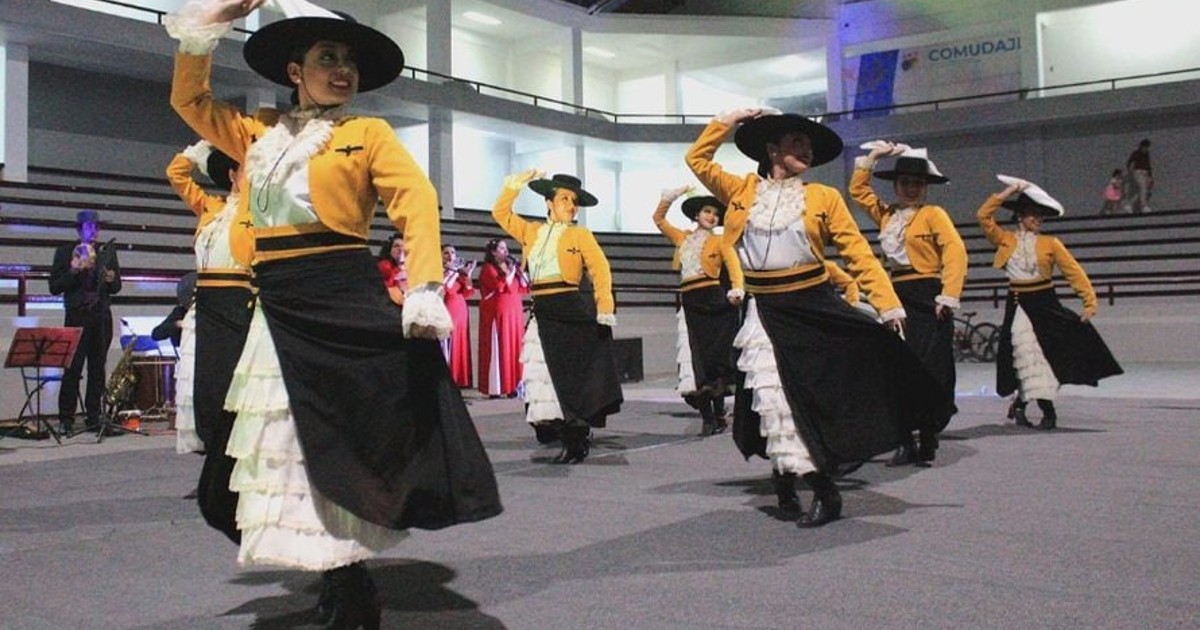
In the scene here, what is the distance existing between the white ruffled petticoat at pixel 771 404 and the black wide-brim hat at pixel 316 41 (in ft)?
6.71

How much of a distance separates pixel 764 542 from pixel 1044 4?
2229 centimetres

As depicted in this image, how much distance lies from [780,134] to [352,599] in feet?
9.32

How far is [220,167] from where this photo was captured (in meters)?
4.93

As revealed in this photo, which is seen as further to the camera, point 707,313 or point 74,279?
point 74,279

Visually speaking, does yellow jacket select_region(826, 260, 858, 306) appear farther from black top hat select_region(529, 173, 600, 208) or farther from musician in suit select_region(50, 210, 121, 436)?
musician in suit select_region(50, 210, 121, 436)

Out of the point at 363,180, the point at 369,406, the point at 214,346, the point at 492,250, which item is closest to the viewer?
the point at 369,406

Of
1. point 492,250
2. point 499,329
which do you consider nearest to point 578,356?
point 492,250

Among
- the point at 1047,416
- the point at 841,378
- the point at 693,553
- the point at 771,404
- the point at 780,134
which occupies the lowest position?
the point at 693,553

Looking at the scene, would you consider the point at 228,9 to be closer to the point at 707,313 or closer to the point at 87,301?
the point at 707,313

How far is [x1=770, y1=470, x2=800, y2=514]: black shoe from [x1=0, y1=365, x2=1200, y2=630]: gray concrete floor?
14cm

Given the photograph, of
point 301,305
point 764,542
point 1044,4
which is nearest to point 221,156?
point 301,305

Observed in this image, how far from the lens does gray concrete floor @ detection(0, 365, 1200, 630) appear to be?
288cm

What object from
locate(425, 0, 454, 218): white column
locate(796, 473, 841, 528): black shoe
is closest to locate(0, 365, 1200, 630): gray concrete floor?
locate(796, 473, 841, 528): black shoe

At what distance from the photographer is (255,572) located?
352cm
